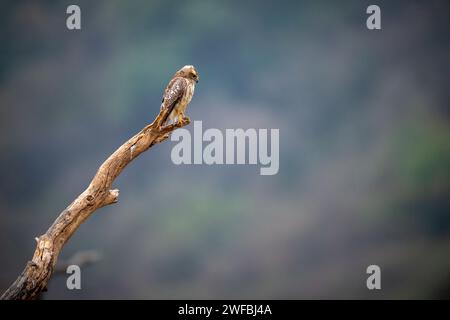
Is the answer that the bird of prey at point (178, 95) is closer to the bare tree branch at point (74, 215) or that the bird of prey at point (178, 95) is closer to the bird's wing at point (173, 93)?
the bird's wing at point (173, 93)

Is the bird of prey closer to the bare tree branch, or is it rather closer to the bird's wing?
the bird's wing

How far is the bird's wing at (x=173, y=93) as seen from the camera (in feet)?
16.8

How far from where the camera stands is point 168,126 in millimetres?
4867

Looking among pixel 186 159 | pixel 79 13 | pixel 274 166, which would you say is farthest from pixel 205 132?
pixel 79 13

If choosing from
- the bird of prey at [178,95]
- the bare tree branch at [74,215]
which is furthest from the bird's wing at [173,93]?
the bare tree branch at [74,215]

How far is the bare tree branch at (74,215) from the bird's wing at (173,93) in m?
0.10

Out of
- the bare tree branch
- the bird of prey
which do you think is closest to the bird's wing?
the bird of prey

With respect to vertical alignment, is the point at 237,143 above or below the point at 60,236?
above

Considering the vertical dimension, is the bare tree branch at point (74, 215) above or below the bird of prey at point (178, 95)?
below

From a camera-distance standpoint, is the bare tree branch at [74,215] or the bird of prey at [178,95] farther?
the bird of prey at [178,95]
